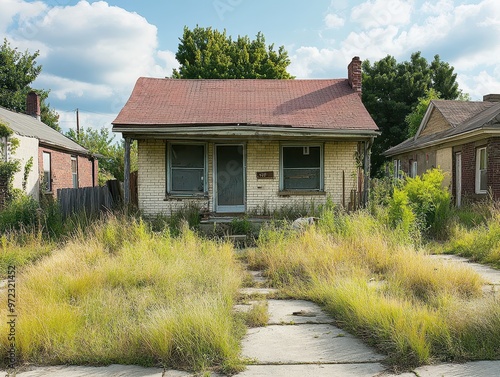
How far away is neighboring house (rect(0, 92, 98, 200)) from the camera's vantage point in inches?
612

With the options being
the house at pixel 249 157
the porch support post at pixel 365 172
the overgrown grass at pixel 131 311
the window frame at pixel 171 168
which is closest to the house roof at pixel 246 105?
the house at pixel 249 157

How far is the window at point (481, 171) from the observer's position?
1568 centimetres

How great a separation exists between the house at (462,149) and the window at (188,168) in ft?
24.2

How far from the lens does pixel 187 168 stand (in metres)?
Result: 12.9

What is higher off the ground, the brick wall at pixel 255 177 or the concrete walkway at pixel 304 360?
the brick wall at pixel 255 177

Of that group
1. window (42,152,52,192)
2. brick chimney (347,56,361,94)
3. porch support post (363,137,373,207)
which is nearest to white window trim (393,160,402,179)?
brick chimney (347,56,361,94)

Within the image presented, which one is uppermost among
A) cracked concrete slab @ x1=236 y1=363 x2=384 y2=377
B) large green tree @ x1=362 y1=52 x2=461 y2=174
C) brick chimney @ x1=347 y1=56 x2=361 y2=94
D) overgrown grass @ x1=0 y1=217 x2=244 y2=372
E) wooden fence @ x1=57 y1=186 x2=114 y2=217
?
large green tree @ x1=362 y1=52 x2=461 y2=174

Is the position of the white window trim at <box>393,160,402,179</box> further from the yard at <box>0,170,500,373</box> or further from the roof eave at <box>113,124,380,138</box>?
the yard at <box>0,170,500,373</box>

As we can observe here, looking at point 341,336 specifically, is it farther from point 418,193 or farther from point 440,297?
point 418,193

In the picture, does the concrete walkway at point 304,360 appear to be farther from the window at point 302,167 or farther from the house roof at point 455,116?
the house roof at point 455,116

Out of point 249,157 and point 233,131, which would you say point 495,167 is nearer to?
point 249,157

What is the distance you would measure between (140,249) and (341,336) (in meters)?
4.12

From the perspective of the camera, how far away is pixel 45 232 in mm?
10734

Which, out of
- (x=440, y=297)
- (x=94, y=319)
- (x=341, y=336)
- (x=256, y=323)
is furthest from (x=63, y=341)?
(x=440, y=297)
